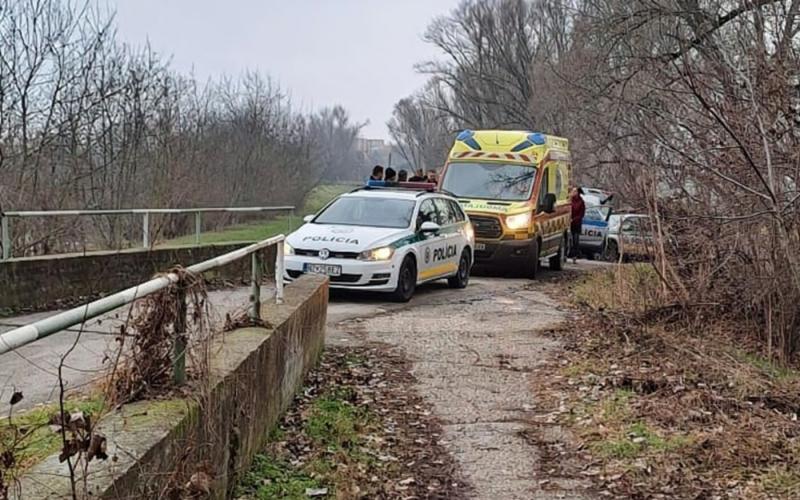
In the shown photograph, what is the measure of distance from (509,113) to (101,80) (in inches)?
1425

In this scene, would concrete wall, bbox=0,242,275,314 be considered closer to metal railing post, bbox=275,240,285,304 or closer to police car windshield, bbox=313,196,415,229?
police car windshield, bbox=313,196,415,229

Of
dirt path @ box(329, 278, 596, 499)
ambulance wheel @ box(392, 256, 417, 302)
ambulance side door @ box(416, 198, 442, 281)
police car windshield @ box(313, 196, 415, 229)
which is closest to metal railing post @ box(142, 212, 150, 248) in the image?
police car windshield @ box(313, 196, 415, 229)

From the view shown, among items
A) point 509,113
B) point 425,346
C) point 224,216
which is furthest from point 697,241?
point 509,113

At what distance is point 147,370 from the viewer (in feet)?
13.0

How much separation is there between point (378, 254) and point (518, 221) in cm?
551

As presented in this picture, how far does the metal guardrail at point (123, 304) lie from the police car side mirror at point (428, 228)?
263 inches

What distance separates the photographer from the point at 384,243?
40.5 feet

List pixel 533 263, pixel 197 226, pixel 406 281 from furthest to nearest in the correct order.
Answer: pixel 533 263, pixel 197 226, pixel 406 281

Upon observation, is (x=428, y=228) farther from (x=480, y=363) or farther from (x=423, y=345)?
(x=480, y=363)

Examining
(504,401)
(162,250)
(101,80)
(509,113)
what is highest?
(509,113)

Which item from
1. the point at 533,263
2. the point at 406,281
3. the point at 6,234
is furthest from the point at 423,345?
the point at 533,263

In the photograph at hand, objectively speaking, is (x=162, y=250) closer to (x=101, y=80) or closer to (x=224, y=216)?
(x=101, y=80)

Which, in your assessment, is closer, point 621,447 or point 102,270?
point 621,447

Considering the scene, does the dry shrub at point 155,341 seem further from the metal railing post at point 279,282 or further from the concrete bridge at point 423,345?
the metal railing post at point 279,282
